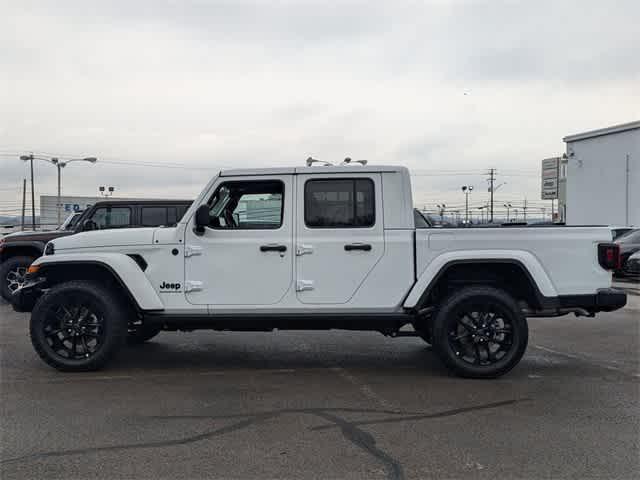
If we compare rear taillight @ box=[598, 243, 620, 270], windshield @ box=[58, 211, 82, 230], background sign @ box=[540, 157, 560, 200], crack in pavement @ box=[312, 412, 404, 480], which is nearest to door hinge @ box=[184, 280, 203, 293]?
crack in pavement @ box=[312, 412, 404, 480]

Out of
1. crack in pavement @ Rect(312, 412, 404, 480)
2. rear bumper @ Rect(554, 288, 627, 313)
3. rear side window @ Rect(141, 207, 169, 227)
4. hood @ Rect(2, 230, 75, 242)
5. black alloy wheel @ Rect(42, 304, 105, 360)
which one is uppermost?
rear side window @ Rect(141, 207, 169, 227)

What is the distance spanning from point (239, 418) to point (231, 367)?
1836mm

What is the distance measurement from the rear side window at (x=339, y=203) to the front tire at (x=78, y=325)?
2.15m

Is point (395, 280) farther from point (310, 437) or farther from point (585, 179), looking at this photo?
point (585, 179)

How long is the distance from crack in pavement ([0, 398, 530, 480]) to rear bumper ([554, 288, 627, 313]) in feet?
3.69

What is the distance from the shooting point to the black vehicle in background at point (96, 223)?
11680 mm

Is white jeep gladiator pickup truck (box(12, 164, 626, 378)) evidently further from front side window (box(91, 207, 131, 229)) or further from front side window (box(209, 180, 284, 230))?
front side window (box(91, 207, 131, 229))

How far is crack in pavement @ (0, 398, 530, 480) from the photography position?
396cm

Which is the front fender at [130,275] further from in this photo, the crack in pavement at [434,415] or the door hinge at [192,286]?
the crack in pavement at [434,415]

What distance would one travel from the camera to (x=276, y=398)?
17.5ft

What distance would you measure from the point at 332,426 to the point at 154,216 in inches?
320

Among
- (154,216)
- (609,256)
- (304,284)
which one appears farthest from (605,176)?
(304,284)

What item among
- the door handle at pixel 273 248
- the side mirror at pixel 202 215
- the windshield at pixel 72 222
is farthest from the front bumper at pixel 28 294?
the windshield at pixel 72 222

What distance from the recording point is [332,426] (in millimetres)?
4582
